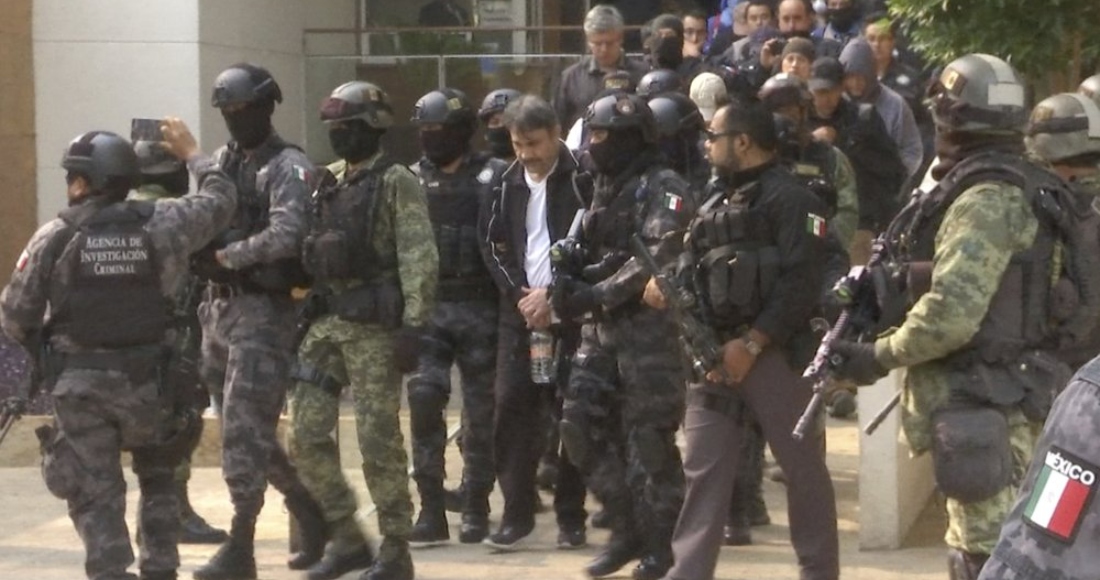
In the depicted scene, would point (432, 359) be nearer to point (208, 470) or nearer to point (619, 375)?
point (619, 375)

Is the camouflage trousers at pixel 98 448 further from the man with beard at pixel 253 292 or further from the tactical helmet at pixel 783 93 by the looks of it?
the tactical helmet at pixel 783 93

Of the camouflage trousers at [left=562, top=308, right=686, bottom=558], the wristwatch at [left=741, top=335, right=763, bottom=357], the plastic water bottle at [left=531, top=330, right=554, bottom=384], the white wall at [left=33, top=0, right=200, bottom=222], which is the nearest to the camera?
the wristwatch at [left=741, top=335, right=763, bottom=357]

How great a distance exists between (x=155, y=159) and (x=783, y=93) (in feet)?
8.54

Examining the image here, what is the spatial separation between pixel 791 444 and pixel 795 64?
384cm

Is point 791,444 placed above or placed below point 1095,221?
below

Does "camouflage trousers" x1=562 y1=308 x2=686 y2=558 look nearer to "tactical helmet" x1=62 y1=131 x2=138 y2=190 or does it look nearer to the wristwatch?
the wristwatch

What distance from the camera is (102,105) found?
1247cm

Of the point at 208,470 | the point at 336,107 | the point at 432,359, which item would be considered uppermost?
the point at 336,107

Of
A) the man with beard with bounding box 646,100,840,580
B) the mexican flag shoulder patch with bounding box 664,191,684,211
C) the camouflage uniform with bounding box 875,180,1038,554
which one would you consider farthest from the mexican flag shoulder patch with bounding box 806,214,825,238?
the camouflage uniform with bounding box 875,180,1038,554

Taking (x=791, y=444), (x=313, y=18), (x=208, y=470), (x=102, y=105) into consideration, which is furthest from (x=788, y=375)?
(x=313, y=18)

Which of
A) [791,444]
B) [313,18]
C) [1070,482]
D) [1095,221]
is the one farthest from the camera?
[313,18]

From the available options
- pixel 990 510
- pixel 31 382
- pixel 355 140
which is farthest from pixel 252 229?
pixel 990 510

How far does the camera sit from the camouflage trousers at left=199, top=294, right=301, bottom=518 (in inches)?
283

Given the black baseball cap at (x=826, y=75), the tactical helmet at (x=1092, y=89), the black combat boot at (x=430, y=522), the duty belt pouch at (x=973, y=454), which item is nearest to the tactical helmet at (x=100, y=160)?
the black combat boot at (x=430, y=522)
